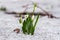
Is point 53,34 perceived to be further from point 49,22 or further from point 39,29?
point 49,22

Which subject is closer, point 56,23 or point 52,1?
point 56,23

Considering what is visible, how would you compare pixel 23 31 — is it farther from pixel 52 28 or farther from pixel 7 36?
pixel 52 28

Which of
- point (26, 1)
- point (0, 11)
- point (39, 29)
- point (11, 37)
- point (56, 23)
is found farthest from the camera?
point (26, 1)

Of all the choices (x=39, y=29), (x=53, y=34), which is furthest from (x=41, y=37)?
(x=39, y=29)

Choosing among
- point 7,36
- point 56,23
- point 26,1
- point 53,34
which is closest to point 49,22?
point 56,23

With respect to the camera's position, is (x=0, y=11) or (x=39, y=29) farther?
(x=0, y=11)

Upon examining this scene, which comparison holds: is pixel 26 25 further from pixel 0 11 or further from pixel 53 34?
pixel 0 11

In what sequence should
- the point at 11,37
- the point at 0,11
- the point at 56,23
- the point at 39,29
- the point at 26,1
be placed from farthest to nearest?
the point at 26,1 < the point at 0,11 < the point at 56,23 < the point at 39,29 < the point at 11,37

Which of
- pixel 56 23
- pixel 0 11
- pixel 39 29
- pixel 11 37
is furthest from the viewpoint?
pixel 0 11
